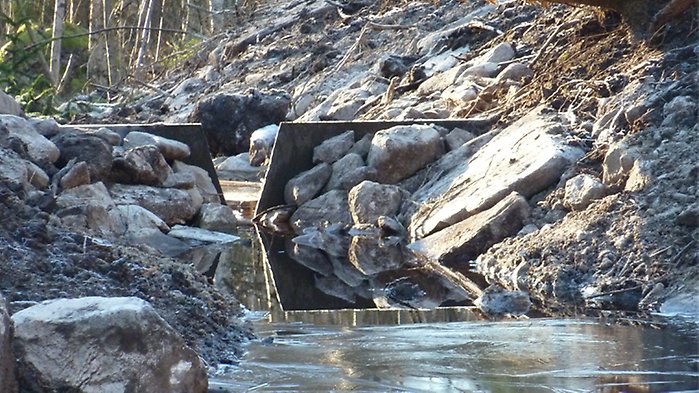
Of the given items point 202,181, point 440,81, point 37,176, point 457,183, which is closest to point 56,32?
point 202,181

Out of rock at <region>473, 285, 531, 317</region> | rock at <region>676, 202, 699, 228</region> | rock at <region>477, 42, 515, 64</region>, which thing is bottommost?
rock at <region>473, 285, 531, 317</region>

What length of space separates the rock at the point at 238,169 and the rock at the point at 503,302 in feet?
26.9

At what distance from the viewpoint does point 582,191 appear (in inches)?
319

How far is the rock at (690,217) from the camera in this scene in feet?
22.6

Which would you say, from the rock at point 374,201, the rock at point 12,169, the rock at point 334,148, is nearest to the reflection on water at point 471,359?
the rock at point 12,169

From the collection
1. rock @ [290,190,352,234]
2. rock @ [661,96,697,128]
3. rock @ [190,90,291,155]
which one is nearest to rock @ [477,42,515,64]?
rock @ [290,190,352,234]

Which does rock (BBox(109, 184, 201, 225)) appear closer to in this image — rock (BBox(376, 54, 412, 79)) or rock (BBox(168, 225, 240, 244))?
rock (BBox(168, 225, 240, 244))

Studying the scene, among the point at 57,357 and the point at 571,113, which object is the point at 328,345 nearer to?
the point at 57,357

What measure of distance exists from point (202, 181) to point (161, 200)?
3.93ft

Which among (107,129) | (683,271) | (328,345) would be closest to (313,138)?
(107,129)

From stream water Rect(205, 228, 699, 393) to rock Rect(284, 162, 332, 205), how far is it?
4.35 m

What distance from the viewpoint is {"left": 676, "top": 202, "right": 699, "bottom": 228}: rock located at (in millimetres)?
6883

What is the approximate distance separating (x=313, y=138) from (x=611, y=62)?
312 cm

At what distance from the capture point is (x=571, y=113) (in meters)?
9.30
